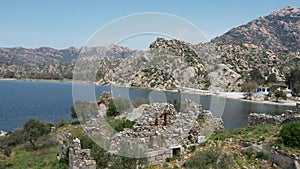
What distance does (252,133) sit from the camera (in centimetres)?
1564

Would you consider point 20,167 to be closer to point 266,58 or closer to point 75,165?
point 75,165

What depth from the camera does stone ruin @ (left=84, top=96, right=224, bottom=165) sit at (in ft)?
38.4

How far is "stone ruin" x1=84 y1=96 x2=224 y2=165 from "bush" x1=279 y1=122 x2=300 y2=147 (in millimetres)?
3412

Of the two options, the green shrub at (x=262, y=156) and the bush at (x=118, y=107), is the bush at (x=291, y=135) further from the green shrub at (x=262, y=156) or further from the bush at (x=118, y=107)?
the bush at (x=118, y=107)

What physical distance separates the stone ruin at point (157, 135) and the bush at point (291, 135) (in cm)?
341

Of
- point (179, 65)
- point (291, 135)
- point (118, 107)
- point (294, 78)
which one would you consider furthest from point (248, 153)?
point (294, 78)

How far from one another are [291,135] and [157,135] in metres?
5.52

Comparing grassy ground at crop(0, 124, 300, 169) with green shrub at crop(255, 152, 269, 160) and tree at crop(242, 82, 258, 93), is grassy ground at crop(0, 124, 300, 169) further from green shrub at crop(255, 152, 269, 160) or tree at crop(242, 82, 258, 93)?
tree at crop(242, 82, 258, 93)

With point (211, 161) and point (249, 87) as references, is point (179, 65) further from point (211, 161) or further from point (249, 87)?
point (249, 87)

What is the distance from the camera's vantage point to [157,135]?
41.4ft

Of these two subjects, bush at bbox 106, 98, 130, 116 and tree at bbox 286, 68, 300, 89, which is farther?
tree at bbox 286, 68, 300, 89

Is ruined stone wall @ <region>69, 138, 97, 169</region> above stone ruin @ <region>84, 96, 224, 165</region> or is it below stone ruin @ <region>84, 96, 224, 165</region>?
below

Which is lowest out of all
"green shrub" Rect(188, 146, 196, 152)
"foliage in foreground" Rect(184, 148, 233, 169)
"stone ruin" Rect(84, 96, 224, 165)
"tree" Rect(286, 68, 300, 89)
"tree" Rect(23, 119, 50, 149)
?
"tree" Rect(23, 119, 50, 149)

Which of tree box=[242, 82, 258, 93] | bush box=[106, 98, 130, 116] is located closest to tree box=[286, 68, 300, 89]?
tree box=[242, 82, 258, 93]
